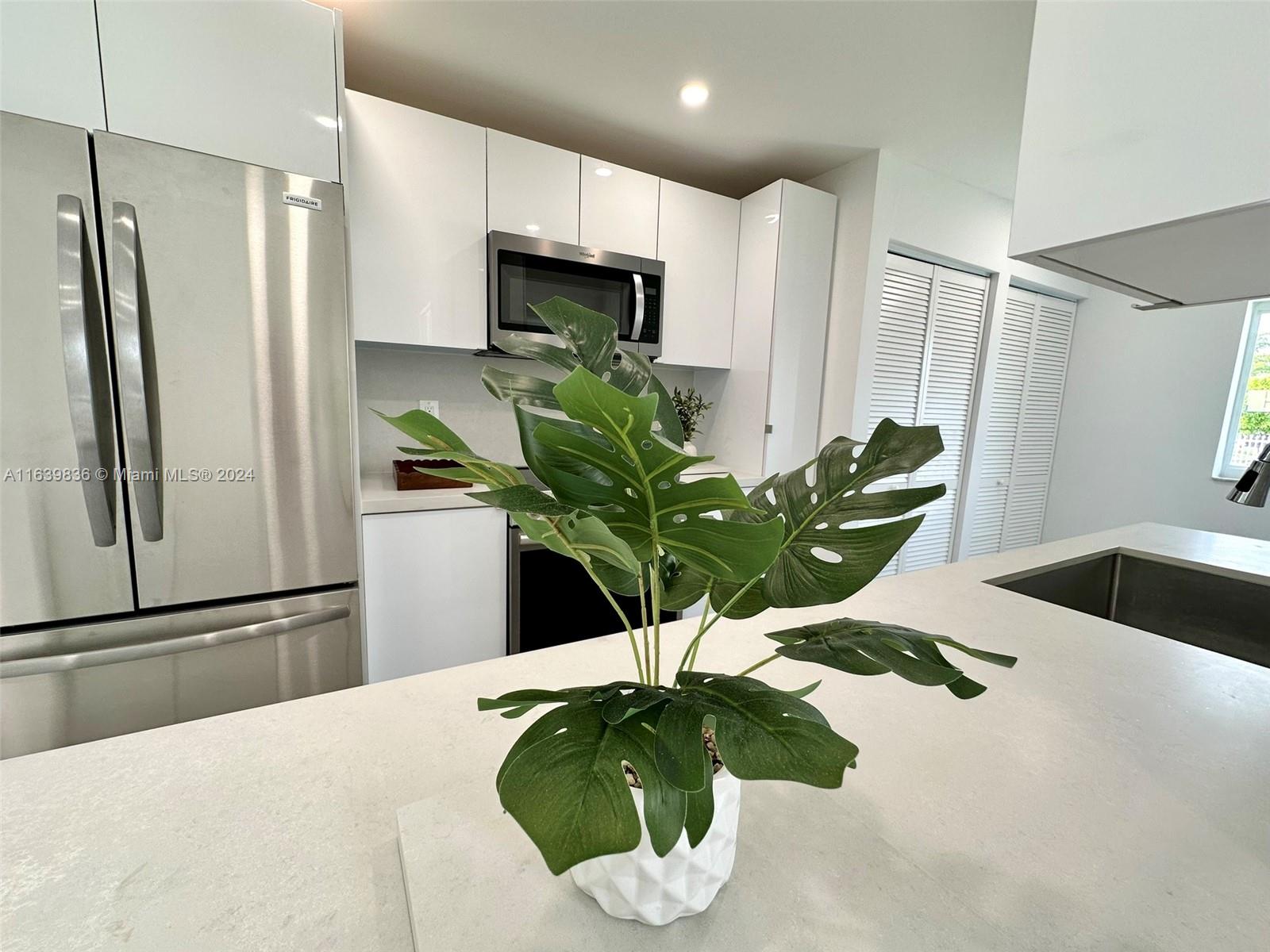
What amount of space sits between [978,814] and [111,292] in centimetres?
190

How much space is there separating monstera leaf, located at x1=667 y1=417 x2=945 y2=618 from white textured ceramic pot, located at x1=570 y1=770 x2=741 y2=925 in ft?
0.45

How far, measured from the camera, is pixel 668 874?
0.38 meters

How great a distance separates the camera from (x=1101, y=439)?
3578 mm

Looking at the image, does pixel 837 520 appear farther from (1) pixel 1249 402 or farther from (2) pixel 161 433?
(1) pixel 1249 402

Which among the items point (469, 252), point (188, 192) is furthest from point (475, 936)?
point (469, 252)

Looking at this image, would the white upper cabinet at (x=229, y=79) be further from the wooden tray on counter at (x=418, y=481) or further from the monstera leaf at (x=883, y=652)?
the monstera leaf at (x=883, y=652)

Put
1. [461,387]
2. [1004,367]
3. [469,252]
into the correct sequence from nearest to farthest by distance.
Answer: [469,252] < [461,387] < [1004,367]

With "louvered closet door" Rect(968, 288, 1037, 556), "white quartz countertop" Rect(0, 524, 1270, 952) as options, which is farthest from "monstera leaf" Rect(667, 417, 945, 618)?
"louvered closet door" Rect(968, 288, 1037, 556)

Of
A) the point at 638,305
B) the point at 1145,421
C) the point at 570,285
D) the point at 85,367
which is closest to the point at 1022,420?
the point at 1145,421

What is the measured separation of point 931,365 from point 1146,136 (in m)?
2.73

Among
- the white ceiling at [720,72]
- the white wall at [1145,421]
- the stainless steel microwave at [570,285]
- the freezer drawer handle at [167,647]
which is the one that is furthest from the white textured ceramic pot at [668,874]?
the white wall at [1145,421]

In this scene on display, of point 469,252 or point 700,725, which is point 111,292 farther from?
point 700,725

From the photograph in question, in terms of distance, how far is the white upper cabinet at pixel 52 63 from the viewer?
3.83 feet

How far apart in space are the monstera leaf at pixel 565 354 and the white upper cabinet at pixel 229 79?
151cm
